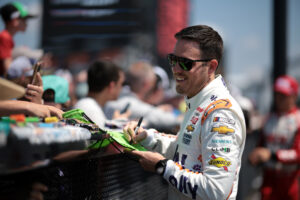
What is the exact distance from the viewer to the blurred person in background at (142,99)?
472cm

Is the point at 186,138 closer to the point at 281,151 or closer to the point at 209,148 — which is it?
the point at 209,148

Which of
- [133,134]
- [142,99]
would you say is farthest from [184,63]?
[142,99]

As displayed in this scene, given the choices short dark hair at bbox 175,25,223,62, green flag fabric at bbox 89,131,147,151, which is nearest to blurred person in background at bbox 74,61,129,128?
green flag fabric at bbox 89,131,147,151

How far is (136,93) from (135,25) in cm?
487

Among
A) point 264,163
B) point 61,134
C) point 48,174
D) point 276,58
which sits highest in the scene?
point 61,134

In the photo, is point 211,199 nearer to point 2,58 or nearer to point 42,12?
point 2,58

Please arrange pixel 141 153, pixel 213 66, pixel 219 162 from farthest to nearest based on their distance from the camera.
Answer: pixel 213 66, pixel 141 153, pixel 219 162

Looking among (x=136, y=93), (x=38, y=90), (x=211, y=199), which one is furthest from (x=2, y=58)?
(x=211, y=199)

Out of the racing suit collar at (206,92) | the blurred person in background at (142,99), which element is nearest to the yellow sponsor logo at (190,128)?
the racing suit collar at (206,92)

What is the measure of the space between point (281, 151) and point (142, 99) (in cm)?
207

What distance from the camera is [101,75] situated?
3.81 metres

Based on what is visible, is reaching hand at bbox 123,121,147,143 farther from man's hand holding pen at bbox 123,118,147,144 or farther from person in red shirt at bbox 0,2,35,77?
person in red shirt at bbox 0,2,35,77

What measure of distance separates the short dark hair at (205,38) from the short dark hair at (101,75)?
162 cm

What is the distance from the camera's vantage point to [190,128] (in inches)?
86.8
